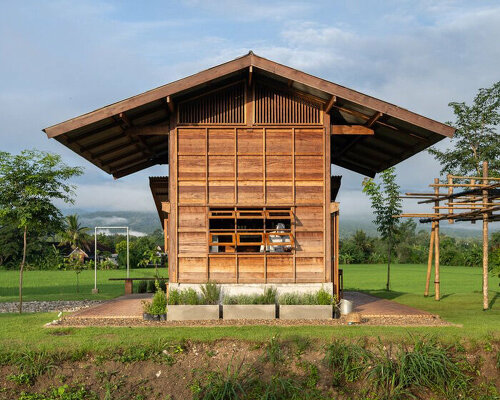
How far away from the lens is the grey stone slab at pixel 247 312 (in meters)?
15.2

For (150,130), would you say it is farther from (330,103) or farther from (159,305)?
(330,103)

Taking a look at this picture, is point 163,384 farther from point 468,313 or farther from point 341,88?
point 468,313

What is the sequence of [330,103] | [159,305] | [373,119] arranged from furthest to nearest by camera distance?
[373,119], [330,103], [159,305]

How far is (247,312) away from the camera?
1525cm

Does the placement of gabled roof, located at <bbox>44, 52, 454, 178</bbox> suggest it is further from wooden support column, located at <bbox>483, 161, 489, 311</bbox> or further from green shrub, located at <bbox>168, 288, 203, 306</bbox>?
green shrub, located at <bbox>168, 288, 203, 306</bbox>

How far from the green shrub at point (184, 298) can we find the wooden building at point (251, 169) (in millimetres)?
534

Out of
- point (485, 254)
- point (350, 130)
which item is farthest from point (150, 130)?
point (485, 254)

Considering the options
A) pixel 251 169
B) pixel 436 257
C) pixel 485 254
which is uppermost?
pixel 251 169

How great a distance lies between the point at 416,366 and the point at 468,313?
706cm

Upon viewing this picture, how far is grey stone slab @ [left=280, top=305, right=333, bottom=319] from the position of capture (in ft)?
50.2

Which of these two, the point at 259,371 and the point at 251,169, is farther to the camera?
the point at 251,169

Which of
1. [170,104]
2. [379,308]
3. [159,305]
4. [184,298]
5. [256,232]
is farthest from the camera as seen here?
[379,308]

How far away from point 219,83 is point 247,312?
6477 millimetres

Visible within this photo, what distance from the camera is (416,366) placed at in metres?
11.1
